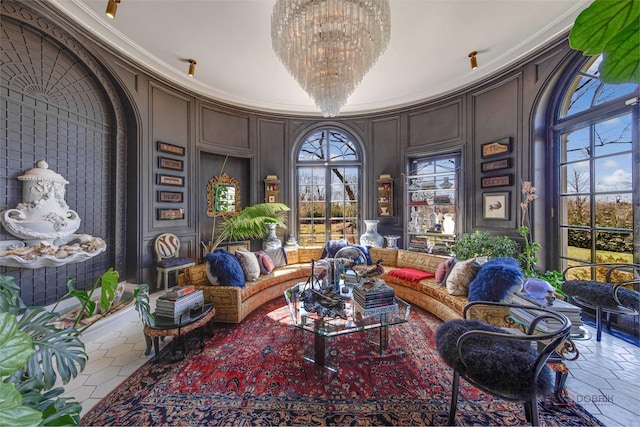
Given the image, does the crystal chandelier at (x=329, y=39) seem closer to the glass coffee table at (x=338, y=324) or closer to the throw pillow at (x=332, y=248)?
the glass coffee table at (x=338, y=324)

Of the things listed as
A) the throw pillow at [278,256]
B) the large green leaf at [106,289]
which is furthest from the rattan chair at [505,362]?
the throw pillow at [278,256]

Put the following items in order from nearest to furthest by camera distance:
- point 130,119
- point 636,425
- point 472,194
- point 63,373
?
point 63,373 < point 636,425 < point 130,119 < point 472,194

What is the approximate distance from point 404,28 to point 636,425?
3638 mm

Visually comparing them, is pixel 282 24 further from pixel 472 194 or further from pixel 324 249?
pixel 472 194

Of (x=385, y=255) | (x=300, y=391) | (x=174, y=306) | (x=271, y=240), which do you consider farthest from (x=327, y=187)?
(x=300, y=391)

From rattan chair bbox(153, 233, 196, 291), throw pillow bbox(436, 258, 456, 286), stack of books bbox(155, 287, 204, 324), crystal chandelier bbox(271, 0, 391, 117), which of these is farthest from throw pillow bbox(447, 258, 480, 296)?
rattan chair bbox(153, 233, 196, 291)

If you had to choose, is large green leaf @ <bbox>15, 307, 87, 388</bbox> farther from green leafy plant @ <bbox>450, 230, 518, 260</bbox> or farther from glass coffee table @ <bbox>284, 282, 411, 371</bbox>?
green leafy plant @ <bbox>450, 230, 518, 260</bbox>

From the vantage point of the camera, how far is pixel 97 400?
159 centimetres

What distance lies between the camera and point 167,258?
3551 millimetres

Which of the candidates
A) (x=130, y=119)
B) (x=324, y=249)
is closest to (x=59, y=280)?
(x=130, y=119)

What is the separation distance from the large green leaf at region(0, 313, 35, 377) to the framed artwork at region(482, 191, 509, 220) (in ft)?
13.9

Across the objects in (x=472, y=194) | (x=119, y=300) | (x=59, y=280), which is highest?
(x=472, y=194)

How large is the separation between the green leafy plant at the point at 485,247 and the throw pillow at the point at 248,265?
105 inches

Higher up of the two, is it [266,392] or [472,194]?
[472,194]
